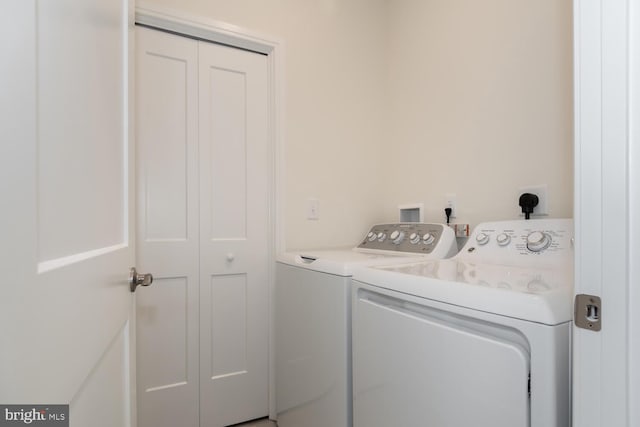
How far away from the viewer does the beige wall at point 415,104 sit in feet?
4.50

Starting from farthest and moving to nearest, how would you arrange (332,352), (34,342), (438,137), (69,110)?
(438,137), (332,352), (69,110), (34,342)

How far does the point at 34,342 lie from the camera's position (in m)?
0.37

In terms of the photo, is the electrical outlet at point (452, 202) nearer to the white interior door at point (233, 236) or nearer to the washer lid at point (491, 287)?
the washer lid at point (491, 287)

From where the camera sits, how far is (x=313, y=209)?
197 cm

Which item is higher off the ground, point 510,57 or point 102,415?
point 510,57

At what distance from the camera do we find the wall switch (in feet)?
6.42

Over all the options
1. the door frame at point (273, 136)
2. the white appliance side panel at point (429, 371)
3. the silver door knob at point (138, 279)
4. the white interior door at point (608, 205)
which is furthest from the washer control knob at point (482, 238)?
the silver door knob at point (138, 279)

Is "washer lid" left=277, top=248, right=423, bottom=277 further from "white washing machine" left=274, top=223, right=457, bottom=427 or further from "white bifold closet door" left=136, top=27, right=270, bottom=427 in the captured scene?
"white bifold closet door" left=136, top=27, right=270, bottom=427

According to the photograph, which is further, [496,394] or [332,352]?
[332,352]

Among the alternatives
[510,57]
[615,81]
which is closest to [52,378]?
[615,81]

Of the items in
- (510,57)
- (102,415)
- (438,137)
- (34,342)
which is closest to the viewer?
(34,342)

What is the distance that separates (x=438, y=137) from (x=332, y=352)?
1.28 metres

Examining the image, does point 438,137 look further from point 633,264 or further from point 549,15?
point 633,264

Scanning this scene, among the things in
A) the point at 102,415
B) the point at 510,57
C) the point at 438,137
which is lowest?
the point at 102,415
